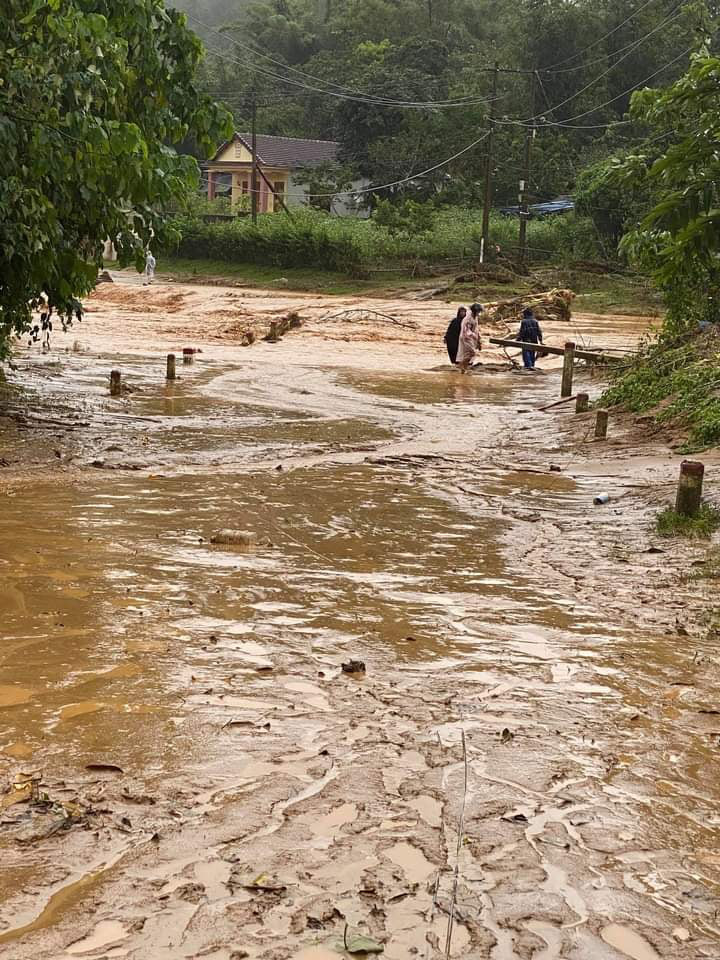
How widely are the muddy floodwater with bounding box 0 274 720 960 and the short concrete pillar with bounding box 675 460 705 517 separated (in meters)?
0.49

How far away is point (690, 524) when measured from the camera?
1004 cm

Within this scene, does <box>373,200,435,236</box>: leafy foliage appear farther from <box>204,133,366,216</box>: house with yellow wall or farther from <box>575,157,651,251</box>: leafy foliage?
<box>204,133,366,216</box>: house with yellow wall

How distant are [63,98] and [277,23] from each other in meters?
70.0

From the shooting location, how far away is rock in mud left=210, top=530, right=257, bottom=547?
948 centimetres

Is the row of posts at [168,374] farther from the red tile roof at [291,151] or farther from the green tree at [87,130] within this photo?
the red tile roof at [291,151]

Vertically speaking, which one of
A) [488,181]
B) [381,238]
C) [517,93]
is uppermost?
[517,93]

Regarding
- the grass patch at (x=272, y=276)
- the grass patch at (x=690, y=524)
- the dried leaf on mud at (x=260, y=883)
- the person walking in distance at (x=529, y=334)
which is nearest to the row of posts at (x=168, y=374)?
the person walking in distance at (x=529, y=334)

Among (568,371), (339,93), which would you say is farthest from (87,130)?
(339,93)

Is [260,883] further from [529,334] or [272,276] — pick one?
[272,276]

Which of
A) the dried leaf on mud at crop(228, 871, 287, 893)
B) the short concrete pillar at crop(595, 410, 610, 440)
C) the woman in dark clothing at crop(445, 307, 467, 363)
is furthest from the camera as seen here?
the woman in dark clothing at crop(445, 307, 467, 363)

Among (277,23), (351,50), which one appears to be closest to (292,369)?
(351,50)

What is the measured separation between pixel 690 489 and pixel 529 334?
16.1 m

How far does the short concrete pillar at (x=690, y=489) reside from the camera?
398 inches

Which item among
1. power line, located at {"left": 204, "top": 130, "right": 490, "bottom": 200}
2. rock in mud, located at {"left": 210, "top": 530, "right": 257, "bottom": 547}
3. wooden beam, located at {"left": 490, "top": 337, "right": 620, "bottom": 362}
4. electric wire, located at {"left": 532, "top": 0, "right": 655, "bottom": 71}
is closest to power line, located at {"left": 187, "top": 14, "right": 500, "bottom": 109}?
power line, located at {"left": 204, "top": 130, "right": 490, "bottom": 200}
